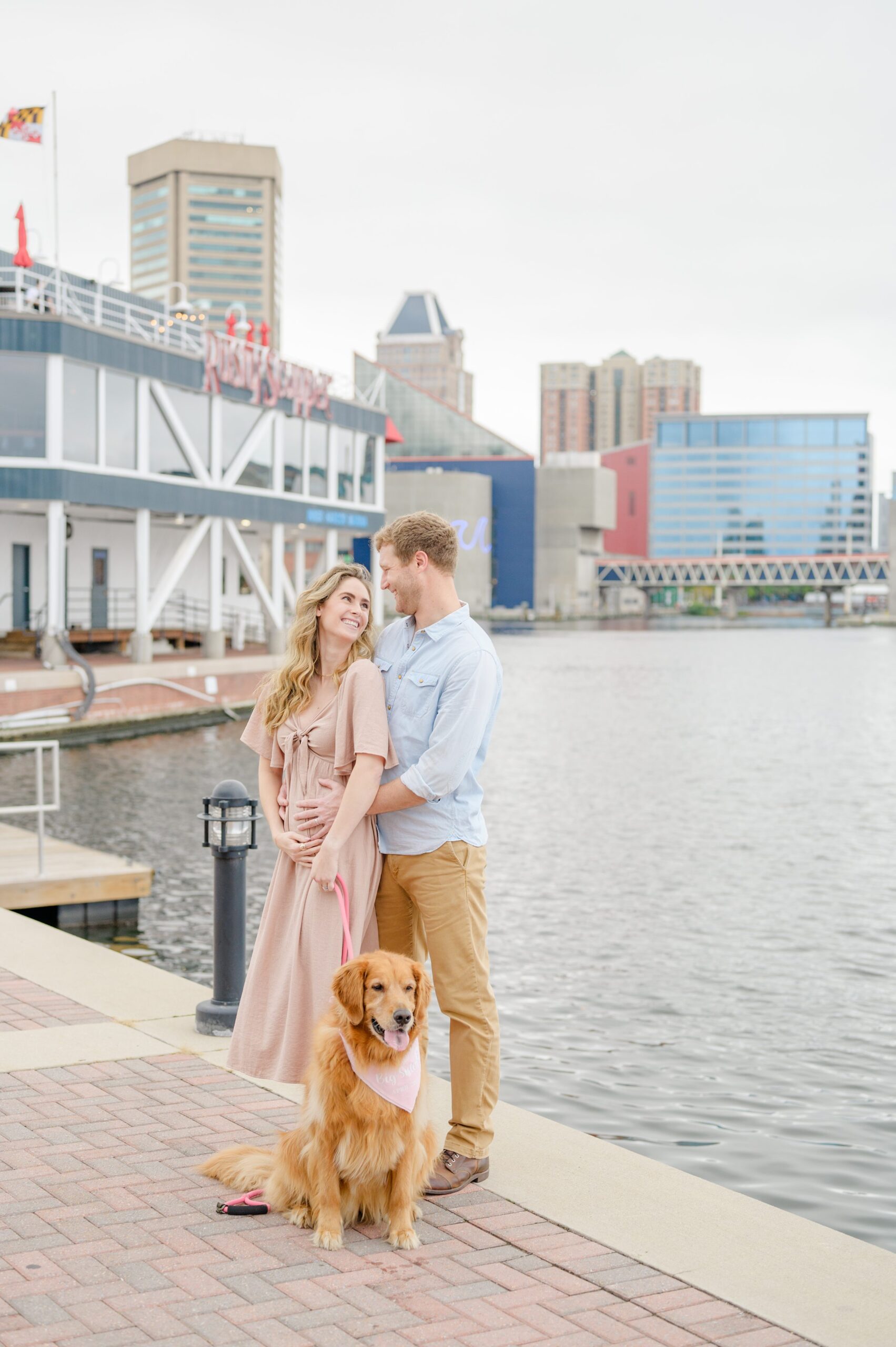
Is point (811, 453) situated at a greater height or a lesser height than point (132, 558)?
greater

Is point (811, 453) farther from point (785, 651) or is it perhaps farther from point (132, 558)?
point (132, 558)

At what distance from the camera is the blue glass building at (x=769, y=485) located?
7239 inches

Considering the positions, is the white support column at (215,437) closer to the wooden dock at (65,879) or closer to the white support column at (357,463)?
the white support column at (357,463)

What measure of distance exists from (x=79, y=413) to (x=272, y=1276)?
3124cm

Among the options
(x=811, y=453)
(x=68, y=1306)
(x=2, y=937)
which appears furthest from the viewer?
(x=811, y=453)

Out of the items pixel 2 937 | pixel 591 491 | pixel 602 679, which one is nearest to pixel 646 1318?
pixel 2 937

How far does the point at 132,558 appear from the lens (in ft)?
133

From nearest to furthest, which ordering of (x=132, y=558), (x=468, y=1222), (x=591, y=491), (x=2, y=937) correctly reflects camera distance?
(x=468, y=1222), (x=2, y=937), (x=132, y=558), (x=591, y=491)

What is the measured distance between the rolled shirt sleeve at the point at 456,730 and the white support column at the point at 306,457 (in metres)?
40.5

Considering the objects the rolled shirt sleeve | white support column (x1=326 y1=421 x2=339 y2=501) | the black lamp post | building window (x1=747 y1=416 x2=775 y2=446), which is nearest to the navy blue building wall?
building window (x1=747 y1=416 x2=775 y2=446)

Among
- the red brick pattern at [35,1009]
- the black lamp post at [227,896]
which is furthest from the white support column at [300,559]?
the black lamp post at [227,896]

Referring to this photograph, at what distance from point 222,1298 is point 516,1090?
4.40 m

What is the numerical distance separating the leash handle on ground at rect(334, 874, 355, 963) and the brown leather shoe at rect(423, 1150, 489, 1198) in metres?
0.80

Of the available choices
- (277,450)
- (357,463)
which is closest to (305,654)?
(277,450)
